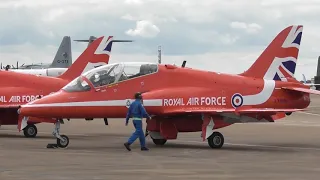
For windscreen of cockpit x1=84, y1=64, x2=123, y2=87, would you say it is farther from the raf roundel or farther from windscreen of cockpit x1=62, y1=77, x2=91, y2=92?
the raf roundel

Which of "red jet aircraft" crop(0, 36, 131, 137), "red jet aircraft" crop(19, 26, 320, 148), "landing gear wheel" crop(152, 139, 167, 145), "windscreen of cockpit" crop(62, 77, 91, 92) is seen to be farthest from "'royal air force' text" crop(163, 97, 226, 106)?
"red jet aircraft" crop(0, 36, 131, 137)

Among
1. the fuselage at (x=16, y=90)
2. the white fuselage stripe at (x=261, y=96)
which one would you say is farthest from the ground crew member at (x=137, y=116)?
the fuselage at (x=16, y=90)

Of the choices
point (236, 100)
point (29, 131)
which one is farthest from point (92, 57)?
point (236, 100)

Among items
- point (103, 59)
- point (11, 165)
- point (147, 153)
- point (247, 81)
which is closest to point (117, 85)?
point (147, 153)

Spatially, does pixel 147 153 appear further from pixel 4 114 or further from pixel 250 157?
pixel 4 114

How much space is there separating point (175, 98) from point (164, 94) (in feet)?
1.10

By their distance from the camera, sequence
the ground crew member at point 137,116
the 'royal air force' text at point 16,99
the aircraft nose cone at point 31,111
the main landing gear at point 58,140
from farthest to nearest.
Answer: the 'royal air force' text at point 16,99
the main landing gear at point 58,140
the aircraft nose cone at point 31,111
the ground crew member at point 137,116

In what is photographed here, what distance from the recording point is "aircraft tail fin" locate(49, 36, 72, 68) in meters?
62.2

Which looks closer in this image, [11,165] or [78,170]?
[78,170]

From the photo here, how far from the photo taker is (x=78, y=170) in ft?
40.5

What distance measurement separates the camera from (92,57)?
2670 cm

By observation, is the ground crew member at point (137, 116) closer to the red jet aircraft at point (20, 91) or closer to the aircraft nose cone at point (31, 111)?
the aircraft nose cone at point (31, 111)

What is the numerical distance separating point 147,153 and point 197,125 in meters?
2.99

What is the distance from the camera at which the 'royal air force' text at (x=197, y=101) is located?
60.0 feet
